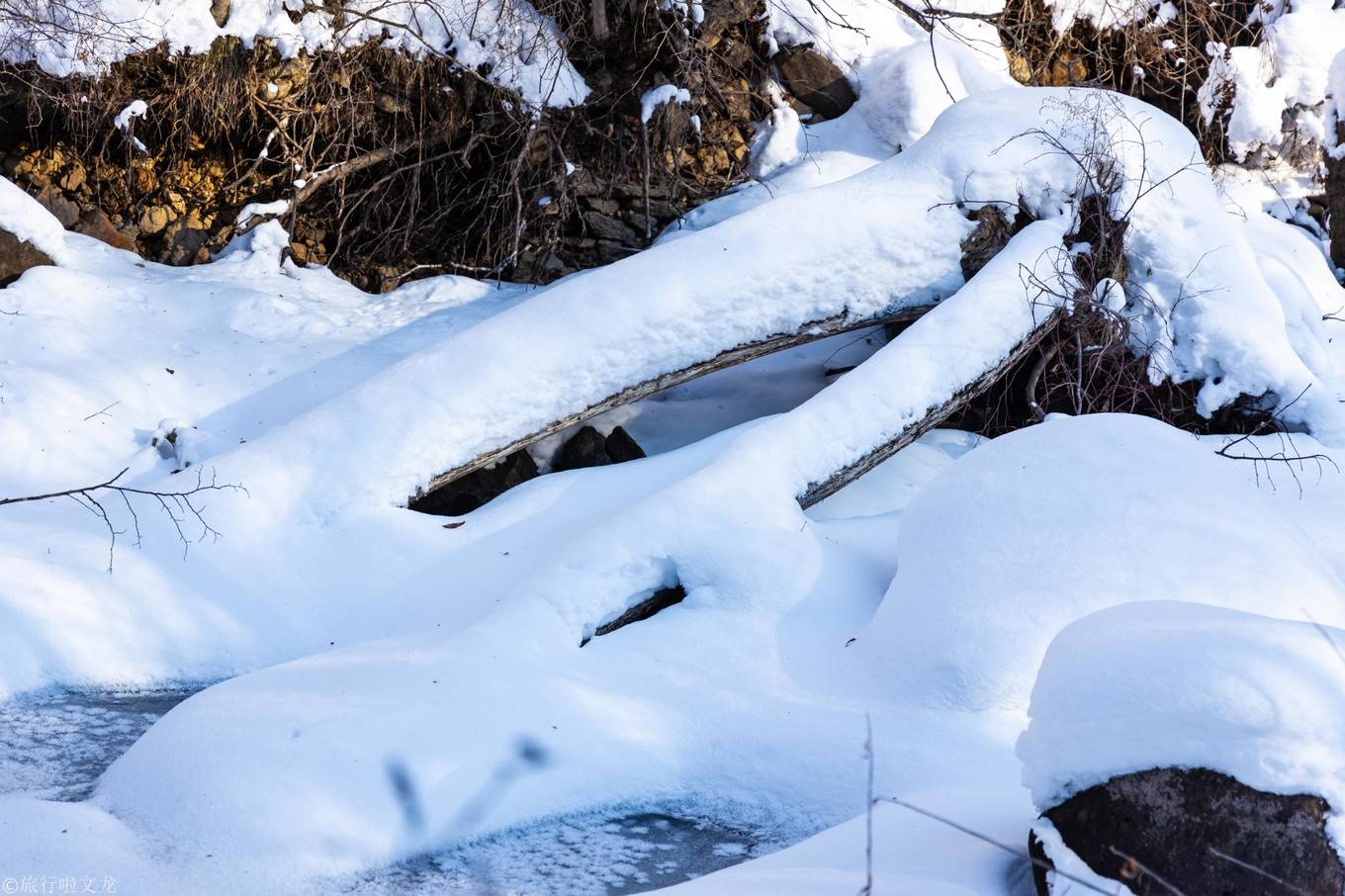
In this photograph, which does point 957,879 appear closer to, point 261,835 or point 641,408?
point 261,835

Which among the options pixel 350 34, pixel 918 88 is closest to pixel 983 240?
pixel 918 88

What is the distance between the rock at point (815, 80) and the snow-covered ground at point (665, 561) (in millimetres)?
1789

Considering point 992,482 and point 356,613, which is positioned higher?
point 992,482

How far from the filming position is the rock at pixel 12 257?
5242mm

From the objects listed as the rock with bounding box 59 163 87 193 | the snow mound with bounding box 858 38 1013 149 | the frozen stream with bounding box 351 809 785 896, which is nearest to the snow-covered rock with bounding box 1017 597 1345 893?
the frozen stream with bounding box 351 809 785 896

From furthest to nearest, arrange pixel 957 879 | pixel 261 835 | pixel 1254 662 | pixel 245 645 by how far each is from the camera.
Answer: pixel 245 645 → pixel 261 835 → pixel 957 879 → pixel 1254 662

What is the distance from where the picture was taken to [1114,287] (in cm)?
484

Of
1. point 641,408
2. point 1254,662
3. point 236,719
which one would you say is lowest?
point 641,408

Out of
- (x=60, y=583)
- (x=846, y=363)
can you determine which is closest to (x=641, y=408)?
(x=846, y=363)

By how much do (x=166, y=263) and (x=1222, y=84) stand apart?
6.08m

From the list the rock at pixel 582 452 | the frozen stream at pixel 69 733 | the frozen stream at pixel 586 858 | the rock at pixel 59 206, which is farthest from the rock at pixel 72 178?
the frozen stream at pixel 586 858

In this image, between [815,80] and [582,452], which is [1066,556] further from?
[815,80]

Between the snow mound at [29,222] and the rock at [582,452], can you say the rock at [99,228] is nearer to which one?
the snow mound at [29,222]

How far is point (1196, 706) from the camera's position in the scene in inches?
77.4
